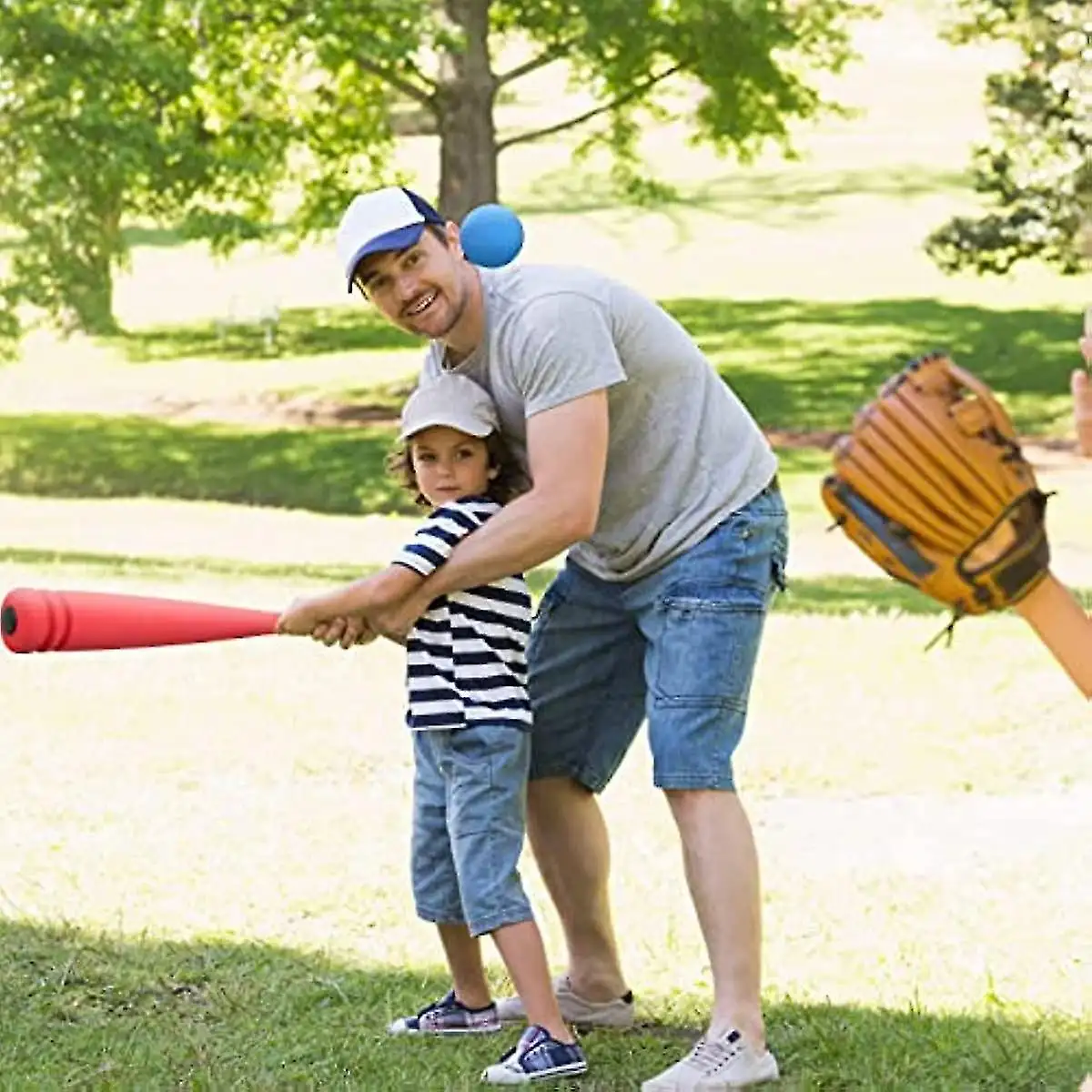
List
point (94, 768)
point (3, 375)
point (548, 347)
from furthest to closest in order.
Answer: point (3, 375), point (94, 768), point (548, 347)

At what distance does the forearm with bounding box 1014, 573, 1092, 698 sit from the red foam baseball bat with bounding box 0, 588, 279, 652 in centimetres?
180

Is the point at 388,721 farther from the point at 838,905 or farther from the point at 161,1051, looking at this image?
the point at 161,1051

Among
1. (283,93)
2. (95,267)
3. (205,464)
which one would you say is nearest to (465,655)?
(95,267)

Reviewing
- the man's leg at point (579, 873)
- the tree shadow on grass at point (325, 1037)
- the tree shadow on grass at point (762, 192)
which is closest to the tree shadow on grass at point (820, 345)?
the tree shadow on grass at point (762, 192)

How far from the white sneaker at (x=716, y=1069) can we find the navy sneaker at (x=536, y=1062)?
0.52ft

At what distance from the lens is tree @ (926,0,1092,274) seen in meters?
23.7

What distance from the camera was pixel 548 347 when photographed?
4.51 meters

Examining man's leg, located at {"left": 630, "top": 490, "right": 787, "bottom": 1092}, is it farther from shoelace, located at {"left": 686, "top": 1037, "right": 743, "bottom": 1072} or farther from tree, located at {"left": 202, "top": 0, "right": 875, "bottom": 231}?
tree, located at {"left": 202, "top": 0, "right": 875, "bottom": 231}

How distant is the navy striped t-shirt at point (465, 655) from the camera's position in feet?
15.6

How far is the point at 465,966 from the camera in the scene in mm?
5062

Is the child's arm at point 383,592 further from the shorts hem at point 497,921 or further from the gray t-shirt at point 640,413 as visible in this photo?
the shorts hem at point 497,921

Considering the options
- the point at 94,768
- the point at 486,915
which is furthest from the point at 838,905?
the point at 94,768

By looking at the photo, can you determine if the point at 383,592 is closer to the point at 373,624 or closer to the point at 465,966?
the point at 373,624

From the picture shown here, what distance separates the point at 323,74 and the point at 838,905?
2097cm
